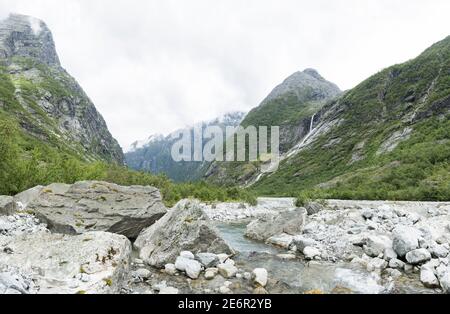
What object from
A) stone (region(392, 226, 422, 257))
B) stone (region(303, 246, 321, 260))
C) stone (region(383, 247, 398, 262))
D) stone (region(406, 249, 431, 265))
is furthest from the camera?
stone (region(303, 246, 321, 260))

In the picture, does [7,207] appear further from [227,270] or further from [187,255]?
[227,270]

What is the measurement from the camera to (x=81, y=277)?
9.75 meters

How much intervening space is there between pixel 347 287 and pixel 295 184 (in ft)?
384

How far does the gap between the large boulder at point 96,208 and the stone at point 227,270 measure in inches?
338

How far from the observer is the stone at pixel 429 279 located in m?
11.4

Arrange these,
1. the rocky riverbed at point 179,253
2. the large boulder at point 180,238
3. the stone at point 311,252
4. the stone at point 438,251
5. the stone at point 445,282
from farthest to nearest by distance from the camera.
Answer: the stone at point 311,252 < the large boulder at point 180,238 < the stone at point 438,251 < the stone at point 445,282 < the rocky riverbed at point 179,253

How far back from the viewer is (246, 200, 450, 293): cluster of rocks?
13000mm

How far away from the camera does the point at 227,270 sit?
1256 centimetres

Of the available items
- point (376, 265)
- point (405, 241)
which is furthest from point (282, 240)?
point (405, 241)

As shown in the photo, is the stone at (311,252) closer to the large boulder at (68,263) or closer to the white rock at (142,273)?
the white rock at (142,273)

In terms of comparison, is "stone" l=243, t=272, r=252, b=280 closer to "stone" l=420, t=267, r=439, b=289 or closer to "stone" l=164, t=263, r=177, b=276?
"stone" l=164, t=263, r=177, b=276

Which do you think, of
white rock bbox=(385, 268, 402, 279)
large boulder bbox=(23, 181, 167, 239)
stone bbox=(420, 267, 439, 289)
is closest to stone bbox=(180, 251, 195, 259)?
large boulder bbox=(23, 181, 167, 239)

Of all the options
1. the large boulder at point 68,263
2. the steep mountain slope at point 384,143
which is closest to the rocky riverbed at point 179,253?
the large boulder at point 68,263

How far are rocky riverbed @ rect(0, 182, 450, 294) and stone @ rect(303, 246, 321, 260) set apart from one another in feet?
0.22
